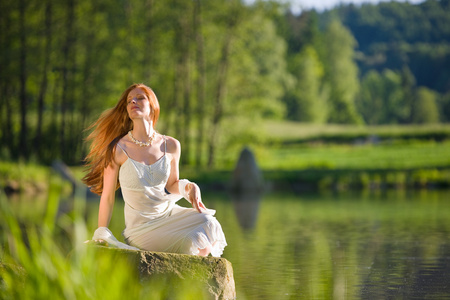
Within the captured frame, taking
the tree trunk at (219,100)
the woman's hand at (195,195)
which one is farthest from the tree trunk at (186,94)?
the woman's hand at (195,195)

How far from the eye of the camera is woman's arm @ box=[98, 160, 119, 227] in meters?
6.23

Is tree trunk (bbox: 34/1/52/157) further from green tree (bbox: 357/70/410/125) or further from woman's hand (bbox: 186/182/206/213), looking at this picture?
green tree (bbox: 357/70/410/125)

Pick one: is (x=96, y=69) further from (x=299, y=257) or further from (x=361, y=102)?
(x=361, y=102)

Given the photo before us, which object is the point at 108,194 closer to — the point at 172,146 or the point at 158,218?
the point at 158,218

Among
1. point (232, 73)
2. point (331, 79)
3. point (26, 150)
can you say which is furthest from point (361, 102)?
point (26, 150)

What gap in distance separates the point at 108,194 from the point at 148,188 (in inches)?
11.6

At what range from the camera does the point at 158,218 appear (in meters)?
6.41

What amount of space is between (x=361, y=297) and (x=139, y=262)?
1.78 meters

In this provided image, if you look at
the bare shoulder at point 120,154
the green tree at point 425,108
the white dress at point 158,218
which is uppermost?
the bare shoulder at point 120,154

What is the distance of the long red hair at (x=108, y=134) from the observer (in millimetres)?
6379

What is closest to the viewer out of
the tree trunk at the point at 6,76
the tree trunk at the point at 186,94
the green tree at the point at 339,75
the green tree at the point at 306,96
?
the tree trunk at the point at 6,76

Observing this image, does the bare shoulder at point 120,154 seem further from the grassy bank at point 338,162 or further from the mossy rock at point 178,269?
the grassy bank at point 338,162

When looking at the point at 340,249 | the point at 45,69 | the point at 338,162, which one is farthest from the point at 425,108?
the point at 340,249

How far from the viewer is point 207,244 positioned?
6.26m
